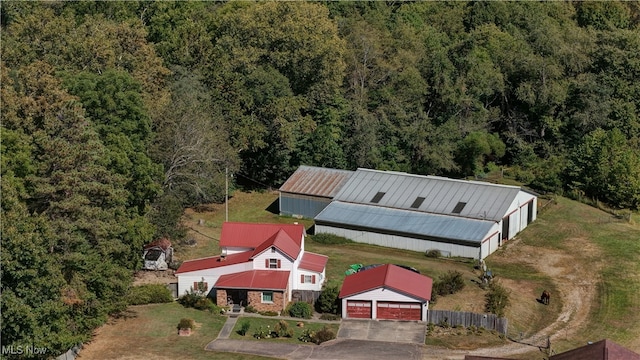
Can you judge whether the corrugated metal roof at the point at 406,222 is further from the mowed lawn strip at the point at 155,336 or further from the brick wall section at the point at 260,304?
the mowed lawn strip at the point at 155,336

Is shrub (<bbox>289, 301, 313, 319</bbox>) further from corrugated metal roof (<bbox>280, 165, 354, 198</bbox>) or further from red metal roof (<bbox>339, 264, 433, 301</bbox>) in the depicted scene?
corrugated metal roof (<bbox>280, 165, 354, 198</bbox>)

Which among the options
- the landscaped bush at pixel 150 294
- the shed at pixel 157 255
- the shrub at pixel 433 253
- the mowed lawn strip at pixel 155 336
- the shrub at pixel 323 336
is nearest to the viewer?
the mowed lawn strip at pixel 155 336

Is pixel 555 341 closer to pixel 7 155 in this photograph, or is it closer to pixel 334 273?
pixel 334 273

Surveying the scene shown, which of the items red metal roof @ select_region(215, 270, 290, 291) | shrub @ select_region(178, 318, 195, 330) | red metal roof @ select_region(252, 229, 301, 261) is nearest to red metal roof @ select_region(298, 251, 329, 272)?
red metal roof @ select_region(252, 229, 301, 261)

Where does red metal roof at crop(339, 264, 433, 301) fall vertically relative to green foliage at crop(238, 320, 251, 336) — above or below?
above

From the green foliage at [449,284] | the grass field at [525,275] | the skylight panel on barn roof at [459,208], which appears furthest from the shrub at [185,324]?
the skylight panel on barn roof at [459,208]
